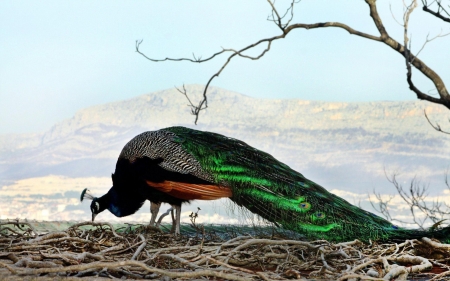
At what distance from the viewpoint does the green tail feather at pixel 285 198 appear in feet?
16.0

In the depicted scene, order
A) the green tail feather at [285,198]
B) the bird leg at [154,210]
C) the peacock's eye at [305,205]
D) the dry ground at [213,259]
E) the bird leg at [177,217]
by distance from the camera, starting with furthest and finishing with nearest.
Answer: the bird leg at [154,210] → the bird leg at [177,217] → the peacock's eye at [305,205] → the green tail feather at [285,198] → the dry ground at [213,259]

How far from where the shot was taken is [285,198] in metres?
5.09

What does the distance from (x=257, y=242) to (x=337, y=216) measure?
131 centimetres

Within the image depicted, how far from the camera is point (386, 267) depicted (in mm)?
3818

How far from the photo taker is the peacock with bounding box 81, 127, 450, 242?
4.92 meters

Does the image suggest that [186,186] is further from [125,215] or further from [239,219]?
[125,215]

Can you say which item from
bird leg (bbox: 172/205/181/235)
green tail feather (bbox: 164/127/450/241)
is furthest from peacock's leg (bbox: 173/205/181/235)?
green tail feather (bbox: 164/127/450/241)

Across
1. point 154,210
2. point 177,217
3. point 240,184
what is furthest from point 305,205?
point 154,210

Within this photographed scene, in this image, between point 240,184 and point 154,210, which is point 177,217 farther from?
point 240,184

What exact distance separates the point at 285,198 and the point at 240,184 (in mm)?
415

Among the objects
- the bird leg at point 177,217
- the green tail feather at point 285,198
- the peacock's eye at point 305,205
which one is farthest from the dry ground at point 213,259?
the bird leg at point 177,217

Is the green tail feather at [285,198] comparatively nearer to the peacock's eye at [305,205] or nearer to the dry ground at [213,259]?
the peacock's eye at [305,205]

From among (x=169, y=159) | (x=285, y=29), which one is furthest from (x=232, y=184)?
(x=285, y=29)

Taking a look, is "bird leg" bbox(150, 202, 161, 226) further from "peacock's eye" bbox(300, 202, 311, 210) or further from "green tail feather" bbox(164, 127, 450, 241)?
"peacock's eye" bbox(300, 202, 311, 210)
